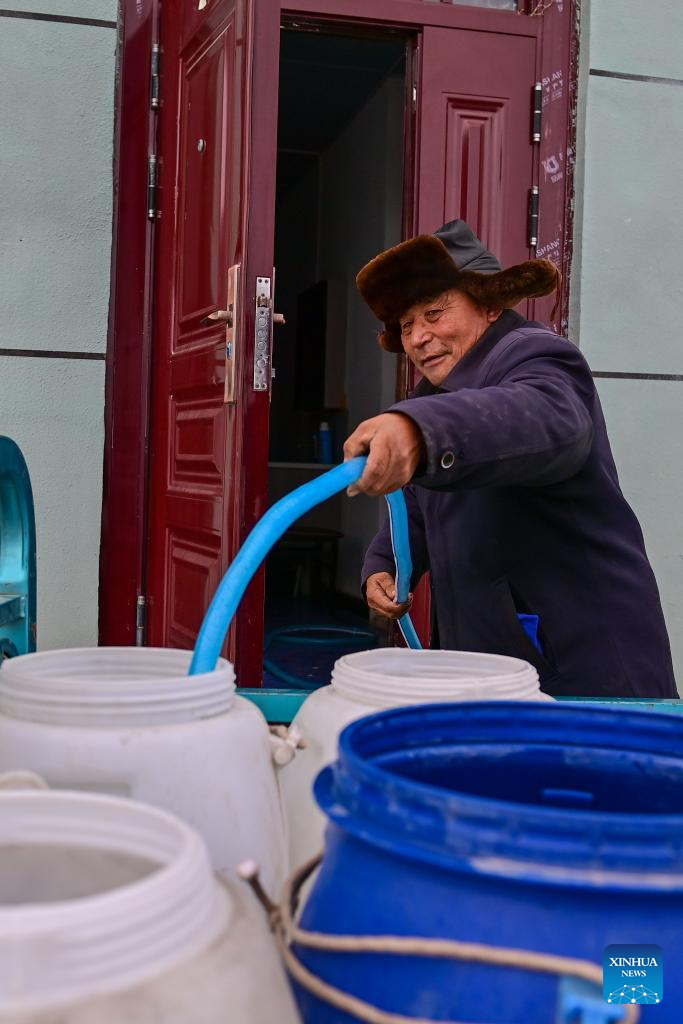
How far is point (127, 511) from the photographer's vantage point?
3385mm

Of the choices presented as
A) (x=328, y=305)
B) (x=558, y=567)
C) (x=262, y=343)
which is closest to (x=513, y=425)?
(x=558, y=567)

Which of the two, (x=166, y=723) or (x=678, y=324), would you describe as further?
(x=678, y=324)

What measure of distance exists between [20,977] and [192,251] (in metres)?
2.97

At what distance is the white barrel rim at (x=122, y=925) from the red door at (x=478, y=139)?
2971 mm

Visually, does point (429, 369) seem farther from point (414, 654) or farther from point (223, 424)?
point (414, 654)

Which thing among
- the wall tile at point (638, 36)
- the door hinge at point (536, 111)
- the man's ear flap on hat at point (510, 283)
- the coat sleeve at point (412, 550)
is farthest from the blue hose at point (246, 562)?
the wall tile at point (638, 36)

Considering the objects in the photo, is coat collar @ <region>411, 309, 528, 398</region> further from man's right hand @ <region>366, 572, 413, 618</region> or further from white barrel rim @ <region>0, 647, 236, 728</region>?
white barrel rim @ <region>0, 647, 236, 728</region>

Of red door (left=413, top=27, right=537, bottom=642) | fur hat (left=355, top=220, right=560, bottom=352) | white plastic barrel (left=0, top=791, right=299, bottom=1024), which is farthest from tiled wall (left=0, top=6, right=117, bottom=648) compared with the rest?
white plastic barrel (left=0, top=791, right=299, bottom=1024)

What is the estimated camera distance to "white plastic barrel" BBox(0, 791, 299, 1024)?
1.22 ft

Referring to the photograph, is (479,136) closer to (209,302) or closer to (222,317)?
(209,302)

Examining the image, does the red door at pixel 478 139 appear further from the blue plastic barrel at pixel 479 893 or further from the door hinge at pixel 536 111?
the blue plastic barrel at pixel 479 893

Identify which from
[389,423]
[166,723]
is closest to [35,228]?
[389,423]

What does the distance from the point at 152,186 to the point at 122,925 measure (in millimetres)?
3250

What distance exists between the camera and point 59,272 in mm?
3287
